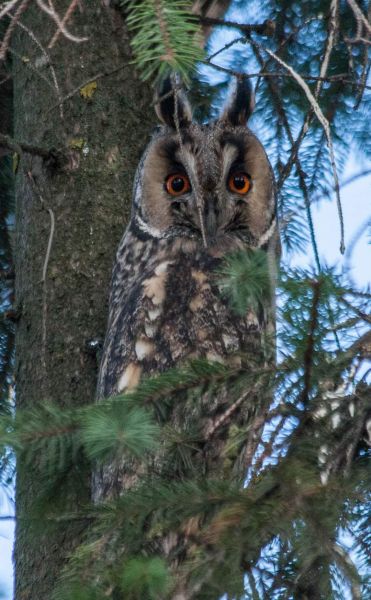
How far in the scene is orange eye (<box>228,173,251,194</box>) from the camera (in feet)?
9.19

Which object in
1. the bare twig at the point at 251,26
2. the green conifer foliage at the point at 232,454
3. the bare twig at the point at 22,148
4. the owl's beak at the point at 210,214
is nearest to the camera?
the green conifer foliage at the point at 232,454

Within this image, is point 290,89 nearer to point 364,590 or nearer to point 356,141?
point 356,141

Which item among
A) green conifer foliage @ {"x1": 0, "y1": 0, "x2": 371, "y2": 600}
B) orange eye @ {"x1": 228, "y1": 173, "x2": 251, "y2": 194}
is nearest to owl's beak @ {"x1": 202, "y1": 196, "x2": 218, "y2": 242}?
orange eye @ {"x1": 228, "y1": 173, "x2": 251, "y2": 194}

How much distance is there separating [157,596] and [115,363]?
1.11 m

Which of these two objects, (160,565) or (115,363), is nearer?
(160,565)

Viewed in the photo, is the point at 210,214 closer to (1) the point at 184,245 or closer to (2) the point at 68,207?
(1) the point at 184,245

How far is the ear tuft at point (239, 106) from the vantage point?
289 centimetres

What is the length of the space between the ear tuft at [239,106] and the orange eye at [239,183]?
20 cm

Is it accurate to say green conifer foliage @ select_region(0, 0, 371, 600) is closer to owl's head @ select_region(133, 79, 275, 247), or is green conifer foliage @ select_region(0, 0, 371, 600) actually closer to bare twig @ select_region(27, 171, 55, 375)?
bare twig @ select_region(27, 171, 55, 375)

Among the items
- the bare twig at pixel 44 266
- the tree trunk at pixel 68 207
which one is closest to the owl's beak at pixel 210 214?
the tree trunk at pixel 68 207

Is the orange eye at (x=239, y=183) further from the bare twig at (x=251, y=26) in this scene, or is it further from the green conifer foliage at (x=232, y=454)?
the green conifer foliage at (x=232, y=454)

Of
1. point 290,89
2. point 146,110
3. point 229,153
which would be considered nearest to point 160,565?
point 229,153

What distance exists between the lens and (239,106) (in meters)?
2.90

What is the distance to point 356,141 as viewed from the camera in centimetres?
330
